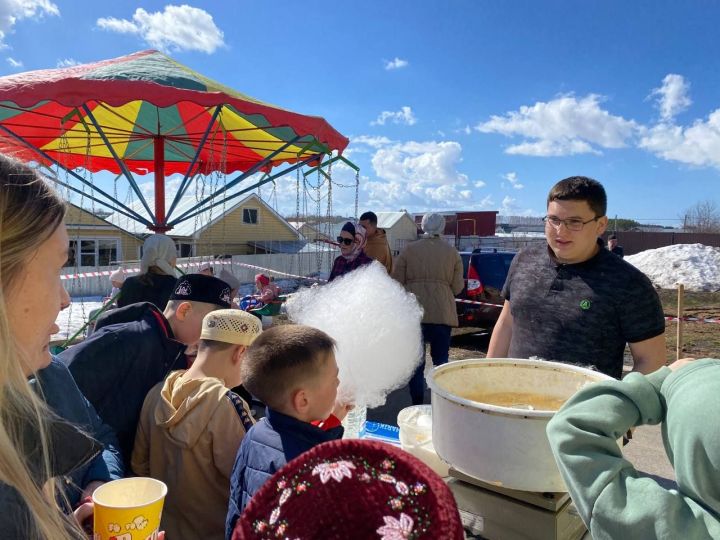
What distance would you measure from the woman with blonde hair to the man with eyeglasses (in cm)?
192

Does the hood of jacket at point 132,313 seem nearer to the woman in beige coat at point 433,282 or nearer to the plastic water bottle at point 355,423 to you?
the plastic water bottle at point 355,423

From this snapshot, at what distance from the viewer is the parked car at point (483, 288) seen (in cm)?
755

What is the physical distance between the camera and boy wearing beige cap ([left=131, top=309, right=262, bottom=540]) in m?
1.73

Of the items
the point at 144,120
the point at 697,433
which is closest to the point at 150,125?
the point at 144,120

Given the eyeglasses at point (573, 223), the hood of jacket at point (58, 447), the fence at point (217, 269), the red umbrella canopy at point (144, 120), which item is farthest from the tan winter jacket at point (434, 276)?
the fence at point (217, 269)

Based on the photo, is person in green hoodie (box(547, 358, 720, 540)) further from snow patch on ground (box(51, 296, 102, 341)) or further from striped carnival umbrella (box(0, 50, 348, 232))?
snow patch on ground (box(51, 296, 102, 341))

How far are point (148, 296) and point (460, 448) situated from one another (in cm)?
292

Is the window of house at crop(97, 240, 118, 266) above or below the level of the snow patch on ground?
above

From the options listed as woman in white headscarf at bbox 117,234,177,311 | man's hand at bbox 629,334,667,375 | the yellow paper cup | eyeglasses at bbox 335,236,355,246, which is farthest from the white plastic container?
eyeglasses at bbox 335,236,355,246

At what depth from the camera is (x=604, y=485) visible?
0.92m

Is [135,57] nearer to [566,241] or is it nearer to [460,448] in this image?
[566,241]

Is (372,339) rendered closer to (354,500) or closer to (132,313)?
(354,500)

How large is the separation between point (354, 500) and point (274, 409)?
0.84m

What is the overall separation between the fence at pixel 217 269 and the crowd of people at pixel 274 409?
21.7 ft
